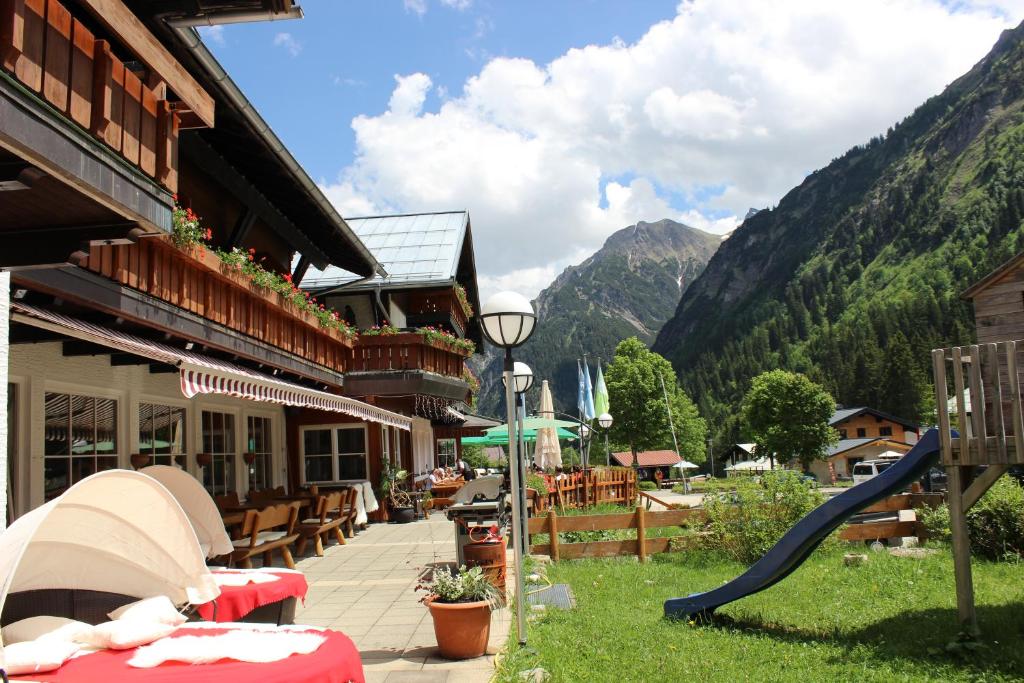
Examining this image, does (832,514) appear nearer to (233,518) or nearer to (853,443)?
(233,518)

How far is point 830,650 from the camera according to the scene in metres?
6.61

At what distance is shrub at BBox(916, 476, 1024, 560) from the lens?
32.8ft

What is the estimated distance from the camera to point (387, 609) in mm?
8477

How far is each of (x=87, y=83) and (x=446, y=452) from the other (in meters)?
30.8

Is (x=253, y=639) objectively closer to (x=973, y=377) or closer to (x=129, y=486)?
(x=129, y=486)

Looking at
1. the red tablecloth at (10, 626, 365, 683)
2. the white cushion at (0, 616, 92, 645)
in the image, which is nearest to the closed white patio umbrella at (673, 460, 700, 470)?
the white cushion at (0, 616, 92, 645)

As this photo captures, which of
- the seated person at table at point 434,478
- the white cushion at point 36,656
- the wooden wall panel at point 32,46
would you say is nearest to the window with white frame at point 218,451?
the seated person at table at point 434,478

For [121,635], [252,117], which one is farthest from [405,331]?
[121,635]

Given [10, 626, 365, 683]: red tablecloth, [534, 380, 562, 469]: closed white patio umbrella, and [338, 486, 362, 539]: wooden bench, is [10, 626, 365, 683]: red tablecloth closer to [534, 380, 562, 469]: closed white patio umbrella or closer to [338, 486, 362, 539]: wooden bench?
[338, 486, 362, 539]: wooden bench

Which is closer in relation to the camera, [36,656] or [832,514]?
[36,656]

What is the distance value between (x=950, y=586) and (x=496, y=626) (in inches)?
199

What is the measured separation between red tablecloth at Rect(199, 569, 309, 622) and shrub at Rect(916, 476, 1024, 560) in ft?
26.6

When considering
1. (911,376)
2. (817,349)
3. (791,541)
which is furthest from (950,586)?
(817,349)

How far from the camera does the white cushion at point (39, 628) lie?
446 centimetres
